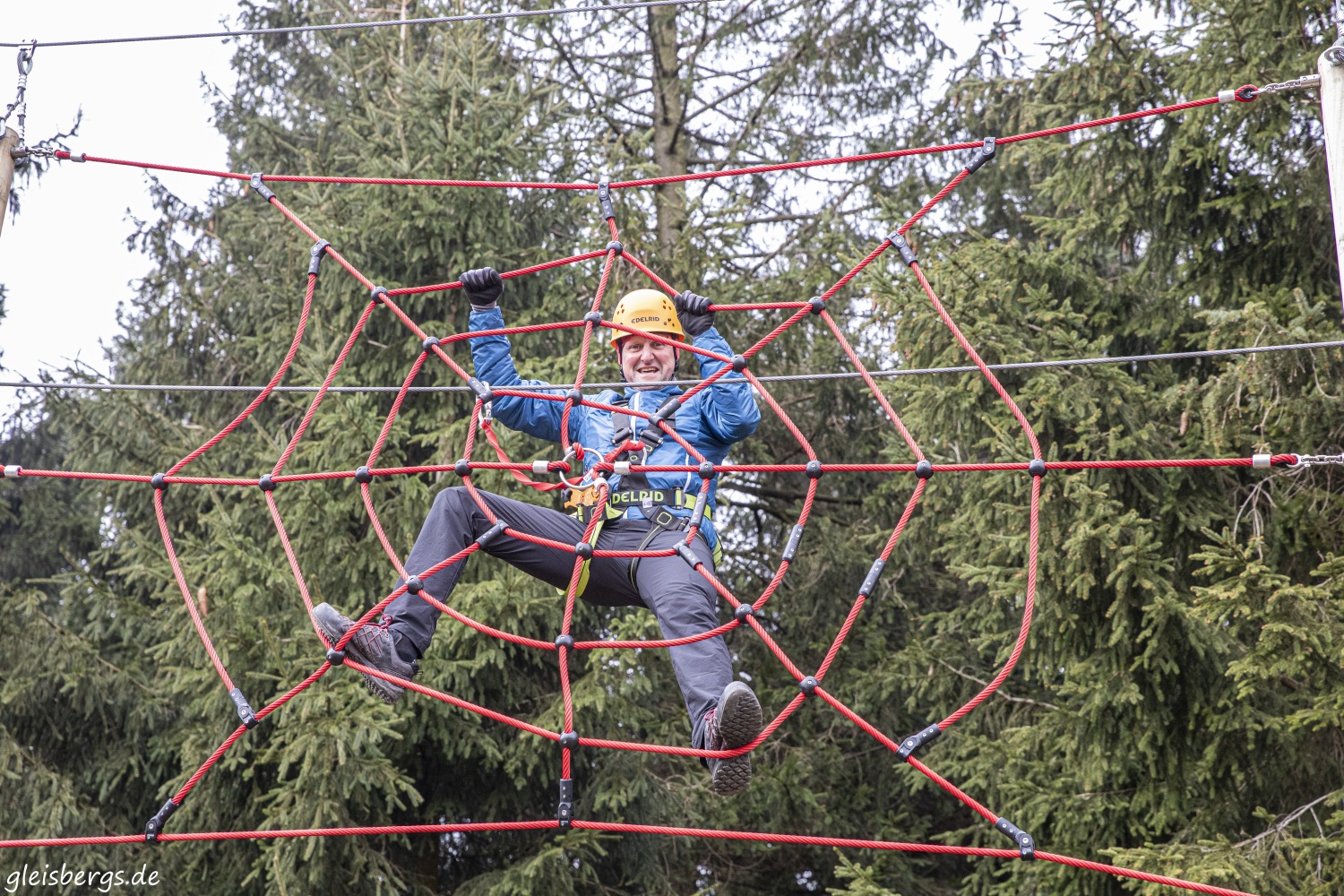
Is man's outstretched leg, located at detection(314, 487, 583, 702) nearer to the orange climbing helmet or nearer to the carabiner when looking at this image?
the orange climbing helmet

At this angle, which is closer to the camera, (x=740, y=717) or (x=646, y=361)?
(x=740, y=717)

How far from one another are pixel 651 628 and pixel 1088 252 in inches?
133

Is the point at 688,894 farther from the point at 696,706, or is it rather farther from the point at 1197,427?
the point at 696,706

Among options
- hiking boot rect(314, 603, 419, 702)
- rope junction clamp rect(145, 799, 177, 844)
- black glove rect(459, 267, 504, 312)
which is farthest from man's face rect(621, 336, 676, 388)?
rope junction clamp rect(145, 799, 177, 844)

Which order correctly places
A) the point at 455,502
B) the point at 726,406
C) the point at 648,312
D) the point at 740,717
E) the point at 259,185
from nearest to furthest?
the point at 740,717 → the point at 455,502 → the point at 726,406 → the point at 648,312 → the point at 259,185

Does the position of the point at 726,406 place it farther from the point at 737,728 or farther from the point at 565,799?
the point at 565,799

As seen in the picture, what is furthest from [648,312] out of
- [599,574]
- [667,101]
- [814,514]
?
[667,101]

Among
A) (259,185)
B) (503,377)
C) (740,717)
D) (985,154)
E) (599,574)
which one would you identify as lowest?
(740,717)

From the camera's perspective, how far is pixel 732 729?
3.44 meters

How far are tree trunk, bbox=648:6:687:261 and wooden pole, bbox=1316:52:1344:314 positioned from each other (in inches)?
252

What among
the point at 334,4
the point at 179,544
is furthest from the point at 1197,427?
the point at 334,4

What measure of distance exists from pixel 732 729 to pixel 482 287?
5.13ft

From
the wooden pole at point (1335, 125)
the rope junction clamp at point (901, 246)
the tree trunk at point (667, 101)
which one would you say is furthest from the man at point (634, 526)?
the tree trunk at point (667, 101)

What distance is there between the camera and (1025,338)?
23.6 feet
